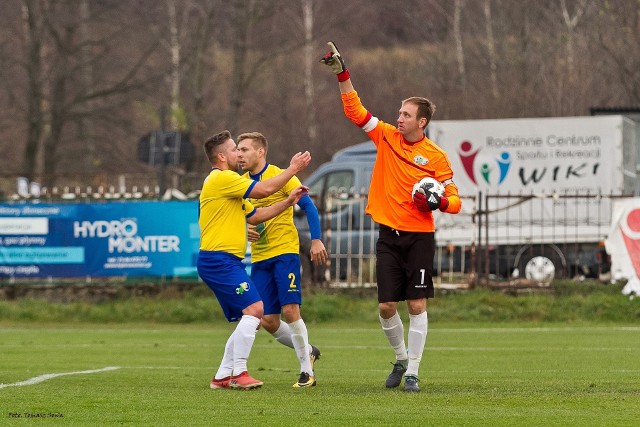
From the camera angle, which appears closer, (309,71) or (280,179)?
(280,179)

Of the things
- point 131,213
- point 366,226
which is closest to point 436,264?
point 366,226

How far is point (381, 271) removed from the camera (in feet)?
35.4

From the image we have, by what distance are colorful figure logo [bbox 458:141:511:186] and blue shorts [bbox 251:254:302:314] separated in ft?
52.9

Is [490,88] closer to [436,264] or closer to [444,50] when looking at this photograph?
[444,50]

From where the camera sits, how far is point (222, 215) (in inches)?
433

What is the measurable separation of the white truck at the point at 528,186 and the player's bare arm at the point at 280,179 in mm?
12786

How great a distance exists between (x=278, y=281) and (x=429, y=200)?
5.46 ft

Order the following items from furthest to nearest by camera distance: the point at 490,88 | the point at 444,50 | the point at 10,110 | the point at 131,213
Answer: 1. the point at 444,50
2. the point at 10,110
3. the point at 490,88
4. the point at 131,213

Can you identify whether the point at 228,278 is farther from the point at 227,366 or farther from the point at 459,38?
the point at 459,38

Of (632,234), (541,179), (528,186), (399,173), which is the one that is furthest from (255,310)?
(541,179)

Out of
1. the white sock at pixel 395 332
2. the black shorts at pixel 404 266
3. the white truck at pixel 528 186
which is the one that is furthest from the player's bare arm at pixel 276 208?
the white truck at pixel 528 186

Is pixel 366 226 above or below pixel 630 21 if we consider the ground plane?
below

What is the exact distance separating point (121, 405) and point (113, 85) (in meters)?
36.4

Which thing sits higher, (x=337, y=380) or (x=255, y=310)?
(x=255, y=310)
